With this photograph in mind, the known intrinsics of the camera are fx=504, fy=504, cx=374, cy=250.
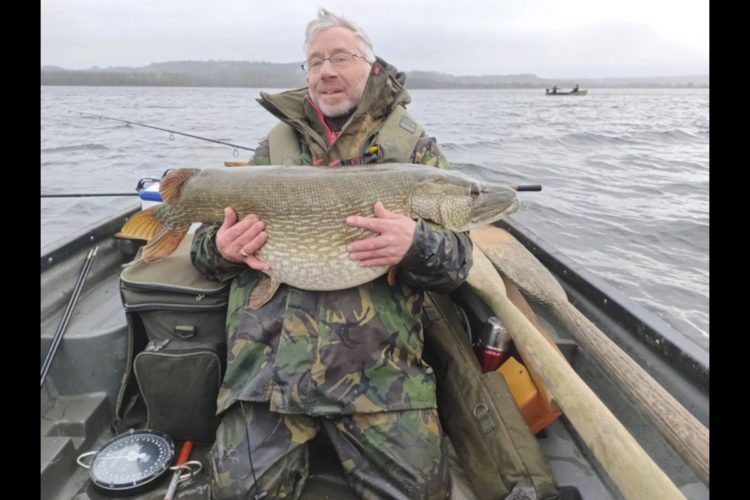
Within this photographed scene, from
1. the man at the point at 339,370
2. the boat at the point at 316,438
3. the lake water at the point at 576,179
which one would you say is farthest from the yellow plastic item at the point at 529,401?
the lake water at the point at 576,179

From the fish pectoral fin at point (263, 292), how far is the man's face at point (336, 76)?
959mm

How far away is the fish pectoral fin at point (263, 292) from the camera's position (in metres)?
2.28

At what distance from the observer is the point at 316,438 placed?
2330 mm

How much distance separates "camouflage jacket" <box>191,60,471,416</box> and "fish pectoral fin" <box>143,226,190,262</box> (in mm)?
131

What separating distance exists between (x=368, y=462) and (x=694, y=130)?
24.5 metres

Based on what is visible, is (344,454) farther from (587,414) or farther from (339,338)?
(587,414)

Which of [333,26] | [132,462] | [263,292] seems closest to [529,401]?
[263,292]

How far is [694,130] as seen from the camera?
2152 centimetres

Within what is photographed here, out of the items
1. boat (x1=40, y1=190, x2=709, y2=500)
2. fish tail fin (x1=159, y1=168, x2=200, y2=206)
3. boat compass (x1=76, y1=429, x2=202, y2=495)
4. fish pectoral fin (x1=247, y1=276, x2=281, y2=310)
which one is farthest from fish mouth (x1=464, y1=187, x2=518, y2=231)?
boat compass (x1=76, y1=429, x2=202, y2=495)

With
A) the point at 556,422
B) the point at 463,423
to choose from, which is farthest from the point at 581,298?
the point at 463,423

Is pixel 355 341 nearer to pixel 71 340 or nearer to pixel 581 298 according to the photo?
pixel 71 340

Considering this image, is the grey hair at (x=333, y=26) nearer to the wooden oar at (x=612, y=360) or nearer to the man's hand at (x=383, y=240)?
the man's hand at (x=383, y=240)

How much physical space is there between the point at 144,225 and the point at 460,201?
1.53 m

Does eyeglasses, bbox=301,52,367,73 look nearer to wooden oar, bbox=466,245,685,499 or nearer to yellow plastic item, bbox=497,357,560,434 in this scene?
wooden oar, bbox=466,245,685,499
